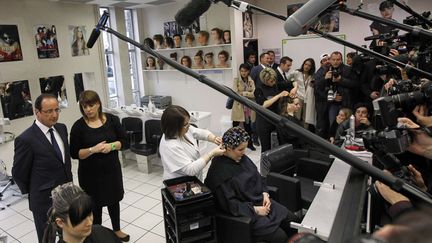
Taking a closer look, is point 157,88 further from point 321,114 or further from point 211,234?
point 211,234

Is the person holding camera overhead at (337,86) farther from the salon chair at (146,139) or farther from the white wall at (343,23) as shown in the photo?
the salon chair at (146,139)

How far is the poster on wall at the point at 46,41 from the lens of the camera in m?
5.20

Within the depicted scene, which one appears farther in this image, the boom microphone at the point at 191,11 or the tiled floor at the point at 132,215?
the tiled floor at the point at 132,215

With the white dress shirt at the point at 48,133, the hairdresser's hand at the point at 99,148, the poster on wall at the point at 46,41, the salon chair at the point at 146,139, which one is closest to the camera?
the white dress shirt at the point at 48,133

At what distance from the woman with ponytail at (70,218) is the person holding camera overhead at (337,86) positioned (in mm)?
3549

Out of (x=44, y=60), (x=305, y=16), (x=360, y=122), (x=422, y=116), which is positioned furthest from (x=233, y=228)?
(x=44, y=60)

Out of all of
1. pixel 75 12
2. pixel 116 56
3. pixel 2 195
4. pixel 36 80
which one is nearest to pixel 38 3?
pixel 75 12

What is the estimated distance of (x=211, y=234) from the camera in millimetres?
2195

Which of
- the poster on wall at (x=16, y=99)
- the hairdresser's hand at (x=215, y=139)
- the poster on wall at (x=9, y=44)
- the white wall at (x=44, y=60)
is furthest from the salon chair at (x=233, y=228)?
the poster on wall at (x=9, y=44)

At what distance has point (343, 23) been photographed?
5801mm

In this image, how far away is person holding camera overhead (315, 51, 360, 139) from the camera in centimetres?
414

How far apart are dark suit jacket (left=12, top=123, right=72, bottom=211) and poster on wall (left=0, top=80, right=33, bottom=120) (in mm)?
3202

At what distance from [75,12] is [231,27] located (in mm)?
2895

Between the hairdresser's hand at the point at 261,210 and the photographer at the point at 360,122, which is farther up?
the photographer at the point at 360,122
